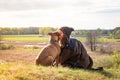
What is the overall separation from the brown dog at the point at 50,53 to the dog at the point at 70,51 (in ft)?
0.88

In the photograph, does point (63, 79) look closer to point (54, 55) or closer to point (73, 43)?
point (54, 55)

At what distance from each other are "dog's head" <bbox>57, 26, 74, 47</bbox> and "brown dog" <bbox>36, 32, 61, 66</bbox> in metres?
0.19

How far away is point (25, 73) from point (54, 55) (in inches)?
117

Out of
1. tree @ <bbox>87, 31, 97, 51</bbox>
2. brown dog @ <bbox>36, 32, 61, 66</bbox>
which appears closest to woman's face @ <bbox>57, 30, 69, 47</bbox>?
brown dog @ <bbox>36, 32, 61, 66</bbox>

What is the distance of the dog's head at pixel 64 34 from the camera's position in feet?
35.1

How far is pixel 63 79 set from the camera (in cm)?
758

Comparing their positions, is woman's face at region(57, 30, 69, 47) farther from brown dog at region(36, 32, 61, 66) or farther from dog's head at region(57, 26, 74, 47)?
brown dog at region(36, 32, 61, 66)

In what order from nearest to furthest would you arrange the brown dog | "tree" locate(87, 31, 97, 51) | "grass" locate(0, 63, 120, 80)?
"grass" locate(0, 63, 120, 80) → the brown dog → "tree" locate(87, 31, 97, 51)

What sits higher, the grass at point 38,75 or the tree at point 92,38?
the grass at point 38,75

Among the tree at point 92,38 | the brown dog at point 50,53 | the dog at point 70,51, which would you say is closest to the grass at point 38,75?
the brown dog at point 50,53

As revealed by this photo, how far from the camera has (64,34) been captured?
10711 millimetres

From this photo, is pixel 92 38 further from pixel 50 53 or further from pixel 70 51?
pixel 50 53

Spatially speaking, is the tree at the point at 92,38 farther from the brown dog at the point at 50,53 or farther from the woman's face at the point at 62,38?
the brown dog at the point at 50,53

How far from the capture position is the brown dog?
979 centimetres
